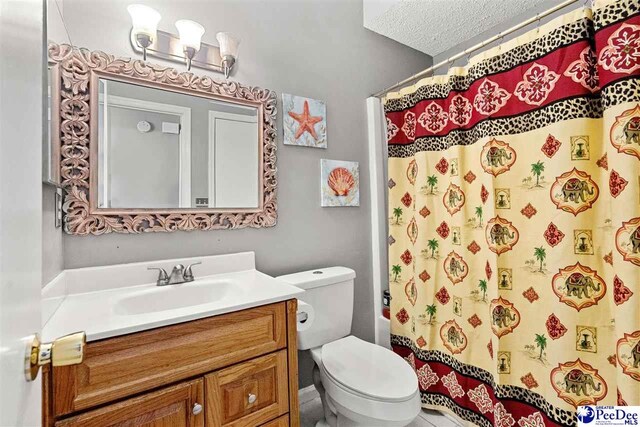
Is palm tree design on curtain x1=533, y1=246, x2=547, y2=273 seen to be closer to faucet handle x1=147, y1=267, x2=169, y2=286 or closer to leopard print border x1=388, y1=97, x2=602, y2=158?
leopard print border x1=388, y1=97, x2=602, y2=158

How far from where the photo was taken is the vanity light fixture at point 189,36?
1373 mm

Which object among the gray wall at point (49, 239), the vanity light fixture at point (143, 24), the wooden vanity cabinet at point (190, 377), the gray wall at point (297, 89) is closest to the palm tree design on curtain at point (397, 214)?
the gray wall at point (297, 89)

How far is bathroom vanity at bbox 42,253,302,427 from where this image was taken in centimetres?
85

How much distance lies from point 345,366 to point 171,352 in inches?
31.5

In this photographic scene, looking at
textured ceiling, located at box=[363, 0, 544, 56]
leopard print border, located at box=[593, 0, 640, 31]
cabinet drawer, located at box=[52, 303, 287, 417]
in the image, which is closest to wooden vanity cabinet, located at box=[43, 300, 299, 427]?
cabinet drawer, located at box=[52, 303, 287, 417]

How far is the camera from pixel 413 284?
182 cm

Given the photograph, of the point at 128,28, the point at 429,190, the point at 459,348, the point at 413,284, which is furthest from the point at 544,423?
the point at 128,28

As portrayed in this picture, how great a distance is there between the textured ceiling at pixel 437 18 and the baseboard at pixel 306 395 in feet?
7.61

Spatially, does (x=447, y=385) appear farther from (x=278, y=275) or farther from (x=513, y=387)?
(x=278, y=275)

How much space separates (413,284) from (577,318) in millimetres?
772

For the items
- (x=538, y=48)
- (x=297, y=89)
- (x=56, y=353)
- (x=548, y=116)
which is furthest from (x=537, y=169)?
(x=56, y=353)

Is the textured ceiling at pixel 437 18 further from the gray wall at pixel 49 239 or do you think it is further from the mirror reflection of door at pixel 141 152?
the gray wall at pixel 49 239

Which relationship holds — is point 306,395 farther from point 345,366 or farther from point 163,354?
point 163,354

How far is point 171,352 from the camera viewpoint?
0.96m
